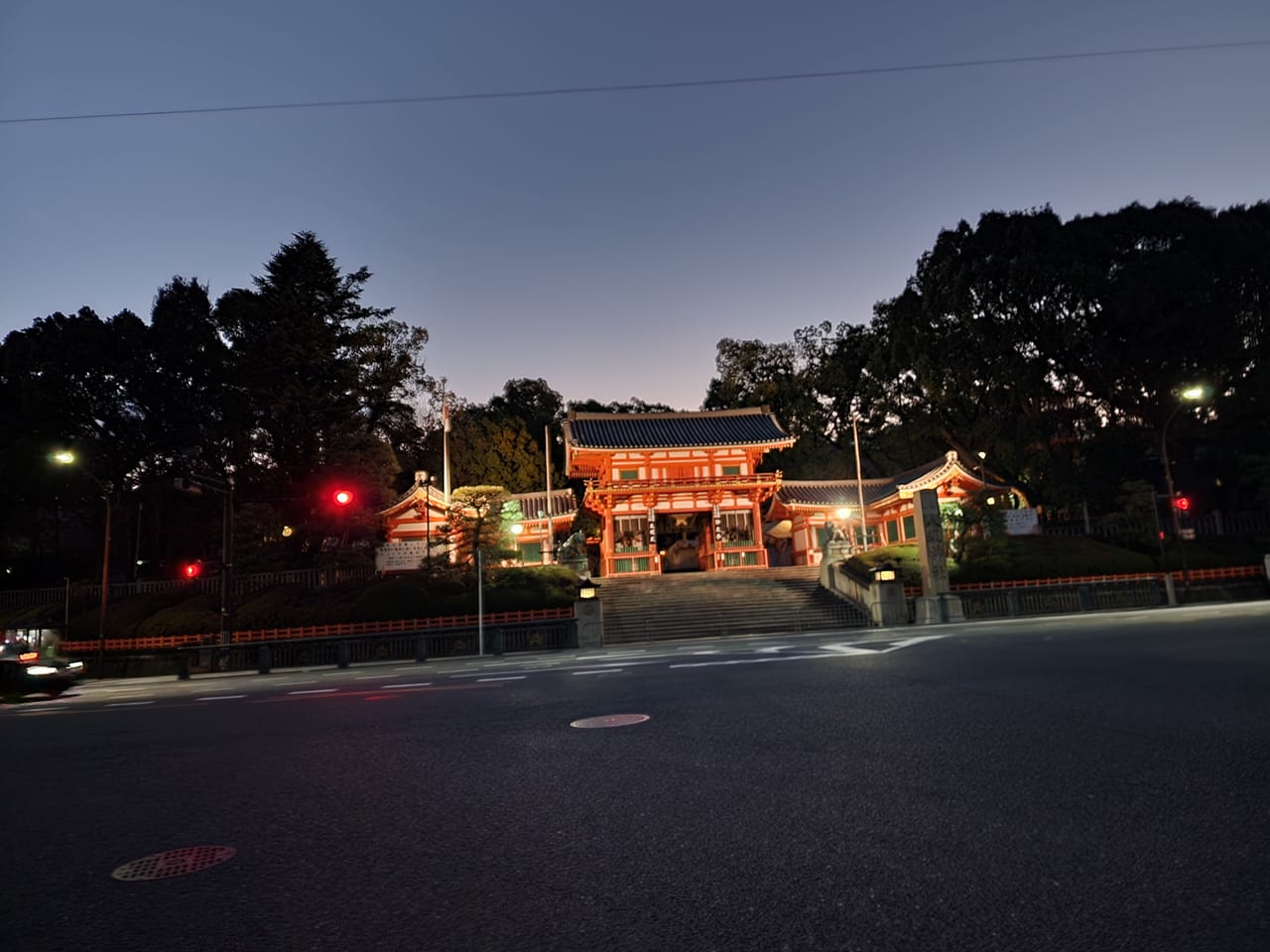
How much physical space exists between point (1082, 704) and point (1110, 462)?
3878 cm

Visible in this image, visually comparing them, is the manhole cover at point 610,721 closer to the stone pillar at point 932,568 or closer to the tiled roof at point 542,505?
the stone pillar at point 932,568

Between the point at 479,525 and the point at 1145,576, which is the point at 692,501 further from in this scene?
the point at 1145,576

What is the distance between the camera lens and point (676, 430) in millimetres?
43594

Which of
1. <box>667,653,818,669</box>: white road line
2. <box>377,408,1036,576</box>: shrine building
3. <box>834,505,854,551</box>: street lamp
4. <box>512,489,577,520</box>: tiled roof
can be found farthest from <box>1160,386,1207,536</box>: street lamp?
<box>512,489,577,520</box>: tiled roof

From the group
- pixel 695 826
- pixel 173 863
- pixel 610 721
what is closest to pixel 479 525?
pixel 610 721

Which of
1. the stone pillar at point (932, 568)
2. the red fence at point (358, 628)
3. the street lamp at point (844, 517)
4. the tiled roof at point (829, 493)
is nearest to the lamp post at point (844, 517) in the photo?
the street lamp at point (844, 517)

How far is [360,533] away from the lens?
35.3 m

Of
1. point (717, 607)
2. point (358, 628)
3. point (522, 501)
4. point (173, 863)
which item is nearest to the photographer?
point (173, 863)

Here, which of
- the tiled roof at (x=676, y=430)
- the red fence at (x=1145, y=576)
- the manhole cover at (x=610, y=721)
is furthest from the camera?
the tiled roof at (x=676, y=430)

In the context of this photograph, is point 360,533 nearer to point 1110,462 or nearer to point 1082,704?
point 1082,704

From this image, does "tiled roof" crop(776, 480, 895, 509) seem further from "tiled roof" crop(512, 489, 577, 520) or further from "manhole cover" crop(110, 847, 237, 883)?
"manhole cover" crop(110, 847, 237, 883)

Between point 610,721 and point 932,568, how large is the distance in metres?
22.8

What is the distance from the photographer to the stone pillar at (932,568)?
26031mm

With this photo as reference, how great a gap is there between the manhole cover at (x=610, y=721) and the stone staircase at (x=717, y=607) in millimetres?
19292
